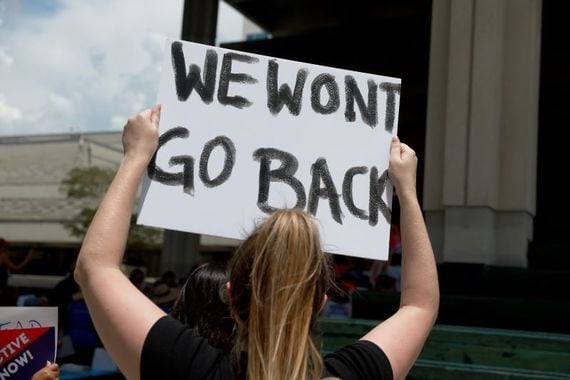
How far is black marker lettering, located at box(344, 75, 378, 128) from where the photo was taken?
2.21 m

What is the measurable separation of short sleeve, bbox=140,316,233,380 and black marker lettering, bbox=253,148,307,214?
758mm

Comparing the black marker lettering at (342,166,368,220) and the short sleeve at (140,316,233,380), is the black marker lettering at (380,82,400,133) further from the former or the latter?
the short sleeve at (140,316,233,380)

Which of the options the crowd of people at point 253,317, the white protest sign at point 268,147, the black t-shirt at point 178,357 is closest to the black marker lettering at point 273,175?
the white protest sign at point 268,147

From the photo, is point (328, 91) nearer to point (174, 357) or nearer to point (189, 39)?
point (174, 357)

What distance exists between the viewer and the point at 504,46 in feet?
26.1

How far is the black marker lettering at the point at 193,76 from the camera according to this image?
211cm

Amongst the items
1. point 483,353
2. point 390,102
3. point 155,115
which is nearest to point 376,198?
point 390,102

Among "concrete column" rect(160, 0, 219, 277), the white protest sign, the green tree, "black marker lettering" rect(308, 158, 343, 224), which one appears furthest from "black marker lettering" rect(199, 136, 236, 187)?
the green tree

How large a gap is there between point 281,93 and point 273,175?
242 millimetres

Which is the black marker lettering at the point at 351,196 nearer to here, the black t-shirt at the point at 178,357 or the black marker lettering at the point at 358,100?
→ the black marker lettering at the point at 358,100

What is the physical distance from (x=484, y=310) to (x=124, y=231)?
5.39m

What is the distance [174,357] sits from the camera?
1.37 metres

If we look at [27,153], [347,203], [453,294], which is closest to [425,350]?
[453,294]

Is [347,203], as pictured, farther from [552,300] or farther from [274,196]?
[552,300]
